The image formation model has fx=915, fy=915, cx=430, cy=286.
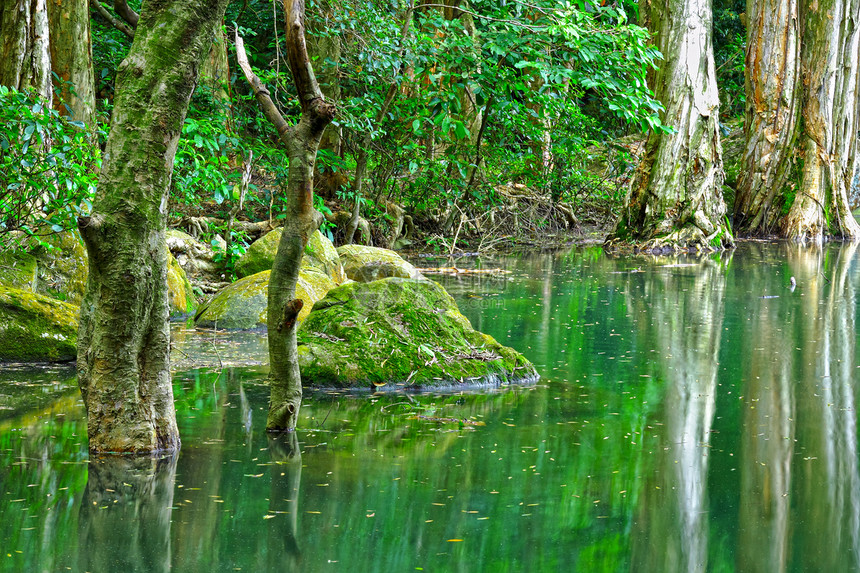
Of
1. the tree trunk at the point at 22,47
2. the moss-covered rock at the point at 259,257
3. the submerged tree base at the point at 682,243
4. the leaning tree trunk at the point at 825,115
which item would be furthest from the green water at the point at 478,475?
the leaning tree trunk at the point at 825,115

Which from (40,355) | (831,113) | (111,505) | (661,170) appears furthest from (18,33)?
(831,113)

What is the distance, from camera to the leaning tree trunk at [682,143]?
19.5m

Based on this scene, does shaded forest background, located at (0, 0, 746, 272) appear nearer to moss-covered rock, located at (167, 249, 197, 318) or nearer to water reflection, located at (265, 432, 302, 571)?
moss-covered rock, located at (167, 249, 197, 318)

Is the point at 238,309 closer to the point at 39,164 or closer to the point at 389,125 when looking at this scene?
the point at 39,164

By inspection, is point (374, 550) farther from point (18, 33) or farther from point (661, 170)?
point (661, 170)

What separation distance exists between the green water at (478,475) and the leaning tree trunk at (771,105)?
51.0 ft

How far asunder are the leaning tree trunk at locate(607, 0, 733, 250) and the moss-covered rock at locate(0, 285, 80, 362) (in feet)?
46.5

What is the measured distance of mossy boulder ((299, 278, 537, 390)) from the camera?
695cm

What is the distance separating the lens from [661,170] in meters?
19.6

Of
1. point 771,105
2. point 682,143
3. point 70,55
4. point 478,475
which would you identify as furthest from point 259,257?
point 771,105

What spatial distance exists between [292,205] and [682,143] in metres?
16.0

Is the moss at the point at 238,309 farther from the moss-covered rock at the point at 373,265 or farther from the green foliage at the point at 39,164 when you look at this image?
the moss-covered rock at the point at 373,265

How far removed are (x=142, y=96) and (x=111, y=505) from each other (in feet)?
6.62

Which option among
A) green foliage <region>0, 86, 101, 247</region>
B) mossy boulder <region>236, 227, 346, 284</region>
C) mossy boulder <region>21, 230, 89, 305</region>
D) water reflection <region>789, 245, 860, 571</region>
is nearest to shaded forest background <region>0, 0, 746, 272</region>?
green foliage <region>0, 86, 101, 247</region>
